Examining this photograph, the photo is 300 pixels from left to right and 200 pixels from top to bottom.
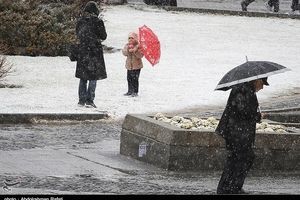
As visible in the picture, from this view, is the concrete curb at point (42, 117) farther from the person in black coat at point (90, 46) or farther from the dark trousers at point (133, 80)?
the dark trousers at point (133, 80)

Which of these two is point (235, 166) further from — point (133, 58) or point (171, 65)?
point (171, 65)

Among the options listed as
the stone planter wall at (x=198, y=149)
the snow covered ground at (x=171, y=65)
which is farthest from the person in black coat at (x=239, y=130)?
the snow covered ground at (x=171, y=65)

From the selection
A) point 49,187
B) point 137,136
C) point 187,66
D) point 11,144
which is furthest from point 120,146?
point 187,66

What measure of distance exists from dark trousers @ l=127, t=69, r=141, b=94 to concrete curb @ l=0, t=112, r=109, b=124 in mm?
2473

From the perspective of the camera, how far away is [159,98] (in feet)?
73.3

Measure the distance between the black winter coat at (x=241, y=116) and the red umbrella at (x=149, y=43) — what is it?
385 inches

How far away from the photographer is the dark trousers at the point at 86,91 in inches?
797

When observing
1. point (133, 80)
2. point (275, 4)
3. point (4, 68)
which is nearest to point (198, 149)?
point (133, 80)

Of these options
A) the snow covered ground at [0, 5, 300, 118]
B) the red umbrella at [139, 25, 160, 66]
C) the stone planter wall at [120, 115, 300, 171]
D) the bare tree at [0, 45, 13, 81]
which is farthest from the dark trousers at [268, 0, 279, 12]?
the stone planter wall at [120, 115, 300, 171]

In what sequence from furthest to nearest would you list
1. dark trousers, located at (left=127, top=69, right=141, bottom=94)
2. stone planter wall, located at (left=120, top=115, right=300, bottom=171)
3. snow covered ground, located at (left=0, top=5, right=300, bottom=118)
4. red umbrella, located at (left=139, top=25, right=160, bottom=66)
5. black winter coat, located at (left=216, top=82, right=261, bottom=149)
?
dark trousers, located at (left=127, top=69, right=141, bottom=94) < red umbrella, located at (left=139, top=25, right=160, bottom=66) < snow covered ground, located at (left=0, top=5, right=300, bottom=118) < stone planter wall, located at (left=120, top=115, right=300, bottom=171) < black winter coat, located at (left=216, top=82, right=261, bottom=149)

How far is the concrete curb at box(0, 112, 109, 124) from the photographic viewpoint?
1836 centimetres

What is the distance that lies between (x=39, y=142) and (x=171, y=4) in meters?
24.0

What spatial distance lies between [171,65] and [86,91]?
7482 millimetres

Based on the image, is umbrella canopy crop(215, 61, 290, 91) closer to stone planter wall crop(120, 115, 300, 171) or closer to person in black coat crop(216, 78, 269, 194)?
person in black coat crop(216, 78, 269, 194)
